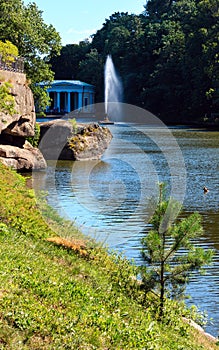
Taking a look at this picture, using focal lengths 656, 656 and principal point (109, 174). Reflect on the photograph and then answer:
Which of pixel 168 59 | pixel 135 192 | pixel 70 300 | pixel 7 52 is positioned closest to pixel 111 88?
pixel 168 59

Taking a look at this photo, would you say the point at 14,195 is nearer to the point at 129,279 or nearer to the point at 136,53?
the point at 129,279

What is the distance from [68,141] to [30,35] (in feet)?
22.1

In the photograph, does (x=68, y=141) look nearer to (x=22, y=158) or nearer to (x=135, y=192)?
(x=22, y=158)

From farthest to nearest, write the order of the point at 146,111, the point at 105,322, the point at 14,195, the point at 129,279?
the point at 146,111, the point at 14,195, the point at 129,279, the point at 105,322

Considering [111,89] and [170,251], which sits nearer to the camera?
[170,251]

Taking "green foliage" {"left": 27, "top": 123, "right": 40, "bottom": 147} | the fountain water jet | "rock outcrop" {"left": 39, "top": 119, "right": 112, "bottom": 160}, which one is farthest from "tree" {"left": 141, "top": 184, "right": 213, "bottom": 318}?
the fountain water jet

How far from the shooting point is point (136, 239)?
14.8 m

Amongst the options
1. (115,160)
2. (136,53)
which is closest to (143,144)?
(115,160)

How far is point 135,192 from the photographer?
872 inches

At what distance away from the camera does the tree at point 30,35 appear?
109 ft

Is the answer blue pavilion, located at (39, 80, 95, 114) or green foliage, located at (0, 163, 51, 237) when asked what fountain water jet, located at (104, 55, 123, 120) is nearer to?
blue pavilion, located at (39, 80, 95, 114)

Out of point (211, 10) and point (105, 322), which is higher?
point (211, 10)

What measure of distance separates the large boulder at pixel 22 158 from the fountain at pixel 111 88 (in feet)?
211

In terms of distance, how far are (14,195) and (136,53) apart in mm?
79188
